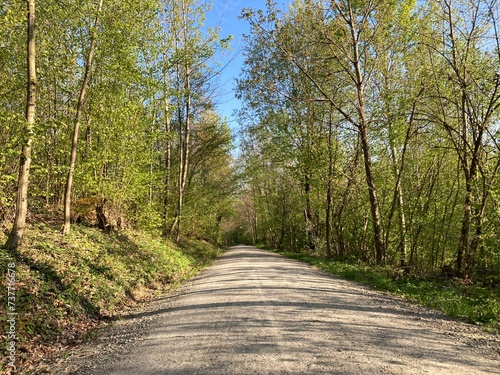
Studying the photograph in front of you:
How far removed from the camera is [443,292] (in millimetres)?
7945

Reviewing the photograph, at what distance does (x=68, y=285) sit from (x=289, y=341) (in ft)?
16.3

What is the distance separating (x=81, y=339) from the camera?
5.65 m

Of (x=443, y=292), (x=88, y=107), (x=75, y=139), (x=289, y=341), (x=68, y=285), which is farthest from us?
(x=88, y=107)

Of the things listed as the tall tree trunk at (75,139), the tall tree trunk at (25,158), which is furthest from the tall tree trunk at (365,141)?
the tall tree trunk at (25,158)

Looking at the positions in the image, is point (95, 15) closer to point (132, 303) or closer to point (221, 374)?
point (132, 303)

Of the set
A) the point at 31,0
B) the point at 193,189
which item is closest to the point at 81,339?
the point at 31,0

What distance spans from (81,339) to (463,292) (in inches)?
346

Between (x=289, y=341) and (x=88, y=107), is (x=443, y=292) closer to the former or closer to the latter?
(x=289, y=341)

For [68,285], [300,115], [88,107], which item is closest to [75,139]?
[88,107]

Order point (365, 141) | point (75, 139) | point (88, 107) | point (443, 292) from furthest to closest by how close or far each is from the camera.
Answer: point (365, 141)
point (88, 107)
point (75, 139)
point (443, 292)

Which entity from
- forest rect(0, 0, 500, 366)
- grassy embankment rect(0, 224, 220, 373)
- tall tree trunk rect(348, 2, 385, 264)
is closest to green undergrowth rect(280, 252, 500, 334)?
forest rect(0, 0, 500, 366)

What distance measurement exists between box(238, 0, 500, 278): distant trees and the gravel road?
18.6 ft

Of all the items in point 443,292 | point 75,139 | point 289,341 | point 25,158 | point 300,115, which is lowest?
point 289,341

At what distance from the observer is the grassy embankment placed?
5230 mm
